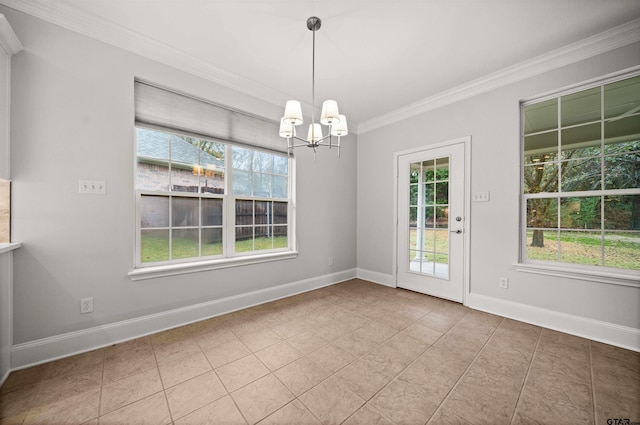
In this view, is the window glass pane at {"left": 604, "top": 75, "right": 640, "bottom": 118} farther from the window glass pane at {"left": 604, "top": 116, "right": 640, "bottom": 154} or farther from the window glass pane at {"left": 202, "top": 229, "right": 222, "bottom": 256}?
the window glass pane at {"left": 202, "top": 229, "right": 222, "bottom": 256}

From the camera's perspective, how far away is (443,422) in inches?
54.9

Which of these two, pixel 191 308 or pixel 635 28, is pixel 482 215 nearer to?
pixel 635 28

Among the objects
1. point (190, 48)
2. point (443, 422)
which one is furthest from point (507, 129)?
point (190, 48)

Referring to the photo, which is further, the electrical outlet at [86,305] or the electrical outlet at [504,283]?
the electrical outlet at [504,283]

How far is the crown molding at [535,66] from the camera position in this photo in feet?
7.22

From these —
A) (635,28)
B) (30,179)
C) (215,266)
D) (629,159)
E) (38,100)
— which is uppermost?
(635,28)

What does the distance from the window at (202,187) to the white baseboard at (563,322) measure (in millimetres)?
2479

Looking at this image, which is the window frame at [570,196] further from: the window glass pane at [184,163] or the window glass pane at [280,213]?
the window glass pane at [184,163]

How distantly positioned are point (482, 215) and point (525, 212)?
0.40 meters

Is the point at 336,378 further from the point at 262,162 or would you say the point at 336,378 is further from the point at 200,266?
the point at 262,162

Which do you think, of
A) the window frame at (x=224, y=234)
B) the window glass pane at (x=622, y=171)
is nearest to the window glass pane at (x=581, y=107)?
the window glass pane at (x=622, y=171)

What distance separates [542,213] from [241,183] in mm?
3477

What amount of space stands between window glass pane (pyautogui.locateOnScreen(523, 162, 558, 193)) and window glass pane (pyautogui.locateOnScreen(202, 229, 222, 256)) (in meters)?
3.55

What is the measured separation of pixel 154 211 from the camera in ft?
8.34
